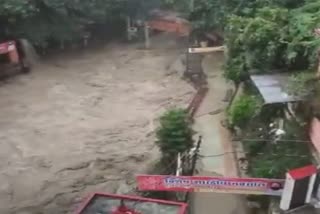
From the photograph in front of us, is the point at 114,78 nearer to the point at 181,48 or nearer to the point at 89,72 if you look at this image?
the point at 89,72

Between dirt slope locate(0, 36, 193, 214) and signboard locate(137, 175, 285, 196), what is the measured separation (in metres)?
3.44

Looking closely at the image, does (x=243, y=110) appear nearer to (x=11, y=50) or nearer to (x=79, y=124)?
(x=79, y=124)

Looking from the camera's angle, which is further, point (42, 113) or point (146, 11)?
point (146, 11)

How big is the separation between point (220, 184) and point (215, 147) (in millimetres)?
5369

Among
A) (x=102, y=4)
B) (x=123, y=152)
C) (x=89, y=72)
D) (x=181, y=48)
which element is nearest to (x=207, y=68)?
(x=181, y=48)

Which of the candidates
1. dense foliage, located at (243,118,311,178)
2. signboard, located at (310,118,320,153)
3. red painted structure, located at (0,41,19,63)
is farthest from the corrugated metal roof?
red painted structure, located at (0,41,19,63)

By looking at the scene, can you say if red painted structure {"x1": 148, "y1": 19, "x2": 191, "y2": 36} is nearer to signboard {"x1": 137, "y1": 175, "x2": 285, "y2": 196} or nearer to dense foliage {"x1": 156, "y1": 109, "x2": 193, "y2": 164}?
dense foliage {"x1": 156, "y1": 109, "x2": 193, "y2": 164}

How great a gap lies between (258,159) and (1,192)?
7.23 m

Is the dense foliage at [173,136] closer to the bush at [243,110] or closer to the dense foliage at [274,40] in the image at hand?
the bush at [243,110]

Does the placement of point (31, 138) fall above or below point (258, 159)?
below

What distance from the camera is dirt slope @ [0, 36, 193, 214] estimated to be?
1454 centimetres

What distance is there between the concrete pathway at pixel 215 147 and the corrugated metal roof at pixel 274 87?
2.97m

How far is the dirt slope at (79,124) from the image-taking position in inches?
572

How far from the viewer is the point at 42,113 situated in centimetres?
1950
